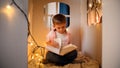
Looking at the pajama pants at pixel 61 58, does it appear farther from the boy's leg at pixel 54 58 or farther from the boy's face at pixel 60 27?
the boy's face at pixel 60 27

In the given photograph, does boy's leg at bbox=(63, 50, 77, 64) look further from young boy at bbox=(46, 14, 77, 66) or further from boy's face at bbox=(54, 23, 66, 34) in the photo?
boy's face at bbox=(54, 23, 66, 34)

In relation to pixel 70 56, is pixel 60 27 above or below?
above

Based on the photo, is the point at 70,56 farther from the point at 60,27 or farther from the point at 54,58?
the point at 60,27

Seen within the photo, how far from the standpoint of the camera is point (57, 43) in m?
1.47

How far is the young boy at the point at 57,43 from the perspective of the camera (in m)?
1.34

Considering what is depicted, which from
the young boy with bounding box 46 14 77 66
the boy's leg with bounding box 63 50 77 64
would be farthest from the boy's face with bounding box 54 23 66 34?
the boy's leg with bounding box 63 50 77 64

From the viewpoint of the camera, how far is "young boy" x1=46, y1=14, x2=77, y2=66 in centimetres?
134

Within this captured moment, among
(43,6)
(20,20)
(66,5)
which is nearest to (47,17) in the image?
(43,6)

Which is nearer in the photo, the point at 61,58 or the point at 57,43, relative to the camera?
the point at 61,58

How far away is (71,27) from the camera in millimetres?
1990

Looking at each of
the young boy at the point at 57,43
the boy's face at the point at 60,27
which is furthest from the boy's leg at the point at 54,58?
the boy's face at the point at 60,27

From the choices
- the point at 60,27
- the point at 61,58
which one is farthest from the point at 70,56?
the point at 60,27

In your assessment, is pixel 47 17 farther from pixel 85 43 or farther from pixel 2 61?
pixel 2 61

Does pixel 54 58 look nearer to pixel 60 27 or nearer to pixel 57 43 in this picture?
pixel 57 43
